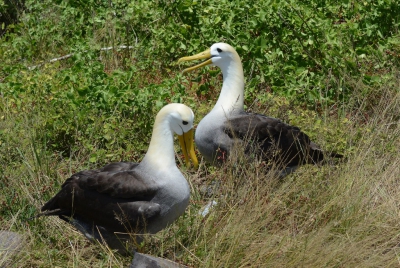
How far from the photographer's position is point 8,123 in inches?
213

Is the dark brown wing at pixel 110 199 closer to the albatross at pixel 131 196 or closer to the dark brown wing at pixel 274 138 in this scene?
the albatross at pixel 131 196

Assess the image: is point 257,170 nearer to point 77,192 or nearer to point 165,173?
point 165,173

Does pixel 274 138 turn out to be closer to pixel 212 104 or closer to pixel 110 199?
pixel 212 104

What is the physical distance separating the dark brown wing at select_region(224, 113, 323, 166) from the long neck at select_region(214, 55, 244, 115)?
0.42 ft

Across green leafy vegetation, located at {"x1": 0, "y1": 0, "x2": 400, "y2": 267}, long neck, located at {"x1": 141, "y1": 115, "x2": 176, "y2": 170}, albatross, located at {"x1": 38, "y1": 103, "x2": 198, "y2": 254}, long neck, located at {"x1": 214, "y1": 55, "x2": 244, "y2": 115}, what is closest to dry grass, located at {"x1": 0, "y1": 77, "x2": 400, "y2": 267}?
green leafy vegetation, located at {"x1": 0, "y1": 0, "x2": 400, "y2": 267}

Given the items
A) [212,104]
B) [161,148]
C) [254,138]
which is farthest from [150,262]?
[212,104]

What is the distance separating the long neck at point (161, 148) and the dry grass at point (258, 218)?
1.18 feet

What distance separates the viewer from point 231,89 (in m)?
5.38

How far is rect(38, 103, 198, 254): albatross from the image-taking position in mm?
4059

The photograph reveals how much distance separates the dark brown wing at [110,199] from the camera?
4055 millimetres

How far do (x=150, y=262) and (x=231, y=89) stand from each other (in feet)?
6.61

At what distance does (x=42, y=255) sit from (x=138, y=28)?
3582 mm

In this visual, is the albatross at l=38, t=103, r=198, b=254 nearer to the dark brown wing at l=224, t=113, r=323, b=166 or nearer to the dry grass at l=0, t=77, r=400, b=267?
the dry grass at l=0, t=77, r=400, b=267

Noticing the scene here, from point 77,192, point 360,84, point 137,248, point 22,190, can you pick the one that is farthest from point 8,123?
point 360,84
